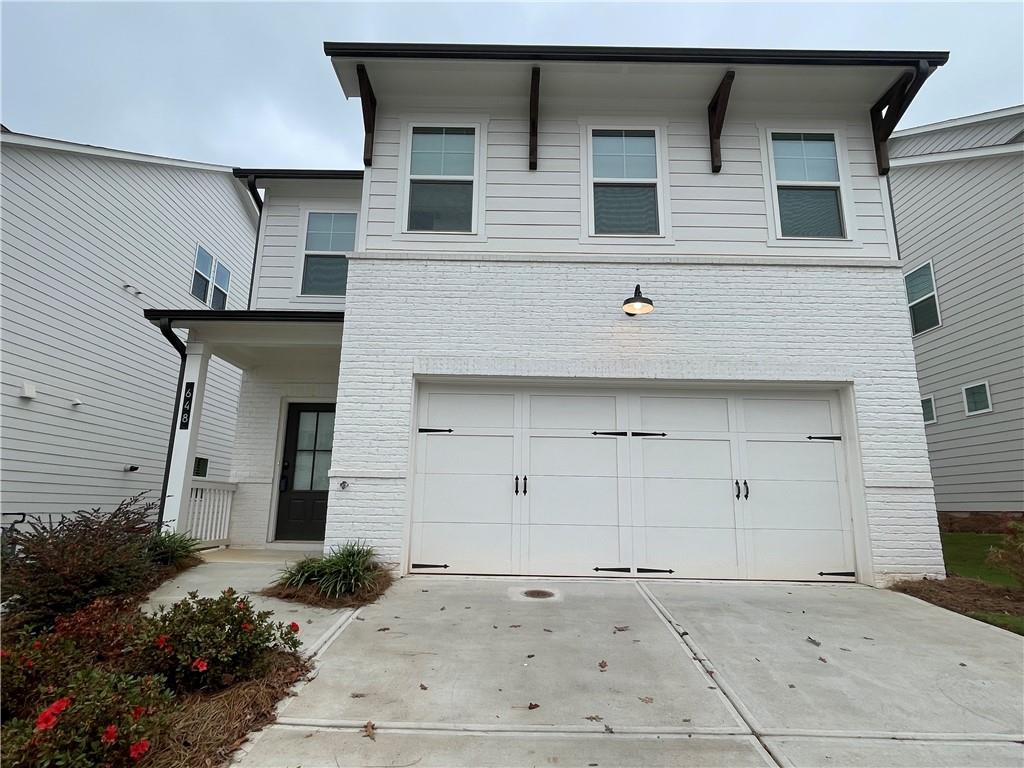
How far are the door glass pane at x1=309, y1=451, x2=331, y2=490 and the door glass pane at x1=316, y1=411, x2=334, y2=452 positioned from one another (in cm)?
11

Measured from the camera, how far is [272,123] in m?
57.4

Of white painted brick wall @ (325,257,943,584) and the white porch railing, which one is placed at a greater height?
white painted brick wall @ (325,257,943,584)

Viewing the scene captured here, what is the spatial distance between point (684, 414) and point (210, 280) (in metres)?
10.9

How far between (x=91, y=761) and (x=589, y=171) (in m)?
6.89

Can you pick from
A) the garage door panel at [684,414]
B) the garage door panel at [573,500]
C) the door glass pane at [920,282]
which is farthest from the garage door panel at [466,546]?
the door glass pane at [920,282]

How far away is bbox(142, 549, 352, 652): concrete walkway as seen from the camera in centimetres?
419

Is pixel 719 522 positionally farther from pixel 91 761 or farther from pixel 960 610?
pixel 91 761

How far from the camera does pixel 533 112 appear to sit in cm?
666

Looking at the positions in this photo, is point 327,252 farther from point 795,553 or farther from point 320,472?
point 795,553

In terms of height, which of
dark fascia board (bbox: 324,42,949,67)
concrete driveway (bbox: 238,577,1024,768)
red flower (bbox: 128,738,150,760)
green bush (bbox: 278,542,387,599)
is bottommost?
concrete driveway (bbox: 238,577,1024,768)

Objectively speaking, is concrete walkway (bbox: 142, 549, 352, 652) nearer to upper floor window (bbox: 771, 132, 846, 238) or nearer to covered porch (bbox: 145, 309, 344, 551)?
covered porch (bbox: 145, 309, 344, 551)

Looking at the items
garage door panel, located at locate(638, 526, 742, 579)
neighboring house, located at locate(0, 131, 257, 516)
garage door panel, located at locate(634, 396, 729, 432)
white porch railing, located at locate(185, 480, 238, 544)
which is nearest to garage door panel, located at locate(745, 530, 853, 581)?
garage door panel, located at locate(638, 526, 742, 579)

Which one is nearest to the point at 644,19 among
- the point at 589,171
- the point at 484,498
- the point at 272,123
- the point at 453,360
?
the point at 589,171

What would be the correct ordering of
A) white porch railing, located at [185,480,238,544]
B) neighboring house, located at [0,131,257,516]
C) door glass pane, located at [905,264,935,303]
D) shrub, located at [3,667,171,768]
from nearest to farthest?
1. shrub, located at [3,667,171,768]
2. white porch railing, located at [185,480,238,544]
3. neighboring house, located at [0,131,257,516]
4. door glass pane, located at [905,264,935,303]
